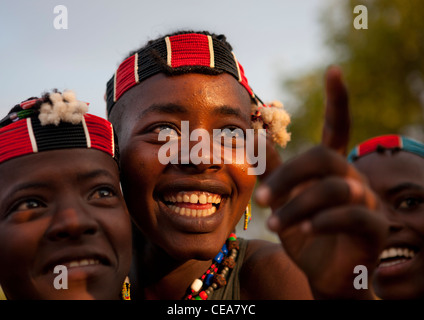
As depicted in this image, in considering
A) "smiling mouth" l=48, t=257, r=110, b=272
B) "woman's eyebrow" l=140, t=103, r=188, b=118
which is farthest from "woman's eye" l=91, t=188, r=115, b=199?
"woman's eyebrow" l=140, t=103, r=188, b=118

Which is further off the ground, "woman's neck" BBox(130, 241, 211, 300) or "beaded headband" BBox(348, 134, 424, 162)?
"beaded headband" BBox(348, 134, 424, 162)

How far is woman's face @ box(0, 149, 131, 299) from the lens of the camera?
243 centimetres

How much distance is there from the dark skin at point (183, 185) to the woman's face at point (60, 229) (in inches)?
12.0

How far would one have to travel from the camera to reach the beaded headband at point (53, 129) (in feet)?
8.71

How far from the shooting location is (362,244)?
1821 mm

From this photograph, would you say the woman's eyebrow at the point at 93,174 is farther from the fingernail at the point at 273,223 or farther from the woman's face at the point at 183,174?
the fingernail at the point at 273,223

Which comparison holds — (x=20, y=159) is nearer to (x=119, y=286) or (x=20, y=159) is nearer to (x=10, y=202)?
(x=10, y=202)

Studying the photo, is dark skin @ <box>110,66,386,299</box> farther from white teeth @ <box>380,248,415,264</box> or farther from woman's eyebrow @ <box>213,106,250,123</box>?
white teeth @ <box>380,248,415,264</box>

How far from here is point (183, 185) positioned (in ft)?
9.54

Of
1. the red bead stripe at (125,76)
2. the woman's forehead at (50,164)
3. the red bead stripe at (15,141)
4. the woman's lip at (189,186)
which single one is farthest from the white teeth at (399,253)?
the red bead stripe at (15,141)

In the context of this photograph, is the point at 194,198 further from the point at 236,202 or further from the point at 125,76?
the point at 125,76
